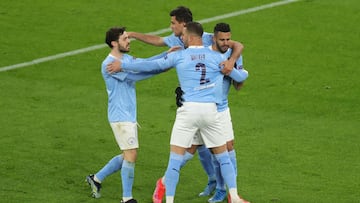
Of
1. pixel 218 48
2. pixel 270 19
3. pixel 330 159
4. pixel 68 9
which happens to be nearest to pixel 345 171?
pixel 330 159

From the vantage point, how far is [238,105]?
1781 cm

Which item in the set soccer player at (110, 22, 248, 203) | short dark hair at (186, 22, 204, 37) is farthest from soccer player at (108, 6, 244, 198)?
short dark hair at (186, 22, 204, 37)

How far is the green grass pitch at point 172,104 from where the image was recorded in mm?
13906

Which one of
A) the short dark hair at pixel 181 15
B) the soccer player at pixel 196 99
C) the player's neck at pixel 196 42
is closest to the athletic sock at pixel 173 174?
the soccer player at pixel 196 99

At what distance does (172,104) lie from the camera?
701 inches

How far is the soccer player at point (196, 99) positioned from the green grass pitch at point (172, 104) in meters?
0.89

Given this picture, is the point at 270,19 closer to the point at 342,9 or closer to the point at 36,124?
the point at 342,9

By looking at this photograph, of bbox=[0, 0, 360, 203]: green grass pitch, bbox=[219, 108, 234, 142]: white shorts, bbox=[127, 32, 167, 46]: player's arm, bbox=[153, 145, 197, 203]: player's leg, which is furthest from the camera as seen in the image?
bbox=[0, 0, 360, 203]: green grass pitch

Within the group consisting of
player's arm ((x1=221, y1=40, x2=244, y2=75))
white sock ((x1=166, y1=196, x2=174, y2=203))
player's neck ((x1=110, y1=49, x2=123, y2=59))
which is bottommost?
white sock ((x1=166, y1=196, x2=174, y2=203))

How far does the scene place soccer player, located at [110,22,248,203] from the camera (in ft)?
40.7

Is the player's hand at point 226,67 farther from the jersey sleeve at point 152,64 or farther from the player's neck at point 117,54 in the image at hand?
the player's neck at point 117,54

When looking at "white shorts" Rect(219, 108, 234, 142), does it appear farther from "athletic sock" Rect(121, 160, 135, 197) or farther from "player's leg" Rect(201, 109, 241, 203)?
"athletic sock" Rect(121, 160, 135, 197)

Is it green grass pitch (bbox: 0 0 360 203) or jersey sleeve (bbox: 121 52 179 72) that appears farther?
green grass pitch (bbox: 0 0 360 203)

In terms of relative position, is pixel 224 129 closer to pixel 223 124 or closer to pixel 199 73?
pixel 223 124
